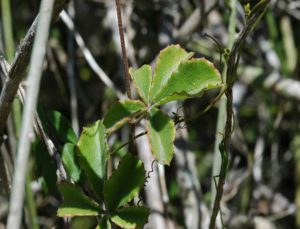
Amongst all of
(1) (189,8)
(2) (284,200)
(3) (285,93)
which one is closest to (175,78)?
(3) (285,93)

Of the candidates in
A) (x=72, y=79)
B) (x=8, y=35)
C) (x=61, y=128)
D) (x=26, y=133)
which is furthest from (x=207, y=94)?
(x=26, y=133)

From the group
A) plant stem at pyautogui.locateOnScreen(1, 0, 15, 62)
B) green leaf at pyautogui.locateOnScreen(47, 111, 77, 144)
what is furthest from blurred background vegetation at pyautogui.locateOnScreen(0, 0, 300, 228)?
green leaf at pyautogui.locateOnScreen(47, 111, 77, 144)

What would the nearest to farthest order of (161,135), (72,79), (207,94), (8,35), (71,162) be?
1. (161,135)
2. (71,162)
3. (8,35)
4. (72,79)
5. (207,94)

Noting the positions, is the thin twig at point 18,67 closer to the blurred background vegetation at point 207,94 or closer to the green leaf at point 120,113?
the green leaf at point 120,113

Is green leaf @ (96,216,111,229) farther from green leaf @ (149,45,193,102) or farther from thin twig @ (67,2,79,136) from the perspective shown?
thin twig @ (67,2,79,136)

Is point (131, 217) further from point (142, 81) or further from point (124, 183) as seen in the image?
point (142, 81)

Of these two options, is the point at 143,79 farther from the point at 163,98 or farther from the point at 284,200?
the point at 284,200

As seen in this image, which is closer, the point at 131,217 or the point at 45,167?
the point at 131,217

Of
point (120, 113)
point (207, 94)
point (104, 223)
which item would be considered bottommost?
point (104, 223)
